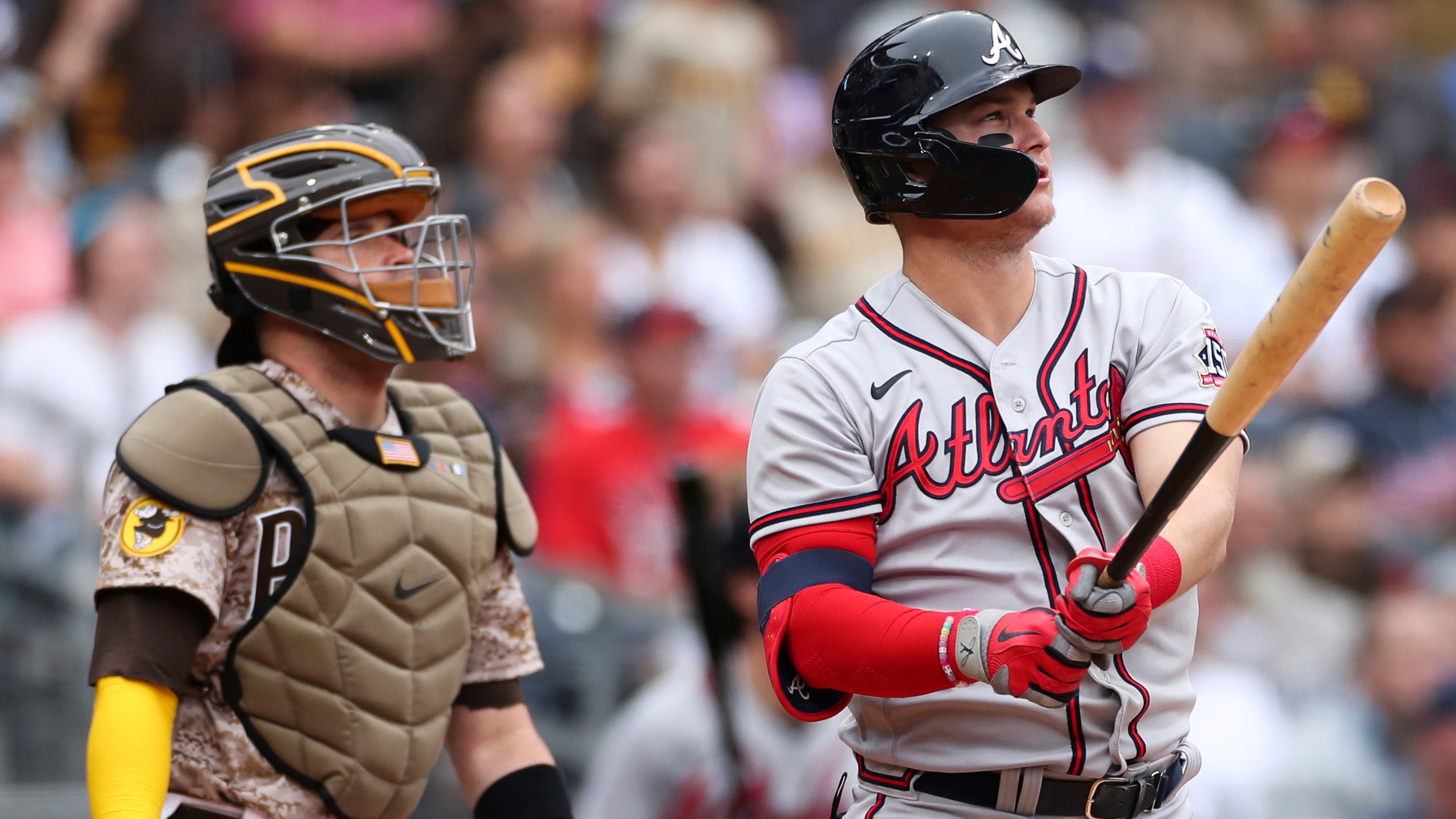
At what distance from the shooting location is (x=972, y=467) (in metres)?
2.67

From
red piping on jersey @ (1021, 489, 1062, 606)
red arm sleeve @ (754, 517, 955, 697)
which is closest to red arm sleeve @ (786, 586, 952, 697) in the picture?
red arm sleeve @ (754, 517, 955, 697)

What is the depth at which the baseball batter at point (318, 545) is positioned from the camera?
285cm

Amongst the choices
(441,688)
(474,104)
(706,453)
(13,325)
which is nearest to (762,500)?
(441,688)

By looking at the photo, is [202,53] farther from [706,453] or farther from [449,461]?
[449,461]

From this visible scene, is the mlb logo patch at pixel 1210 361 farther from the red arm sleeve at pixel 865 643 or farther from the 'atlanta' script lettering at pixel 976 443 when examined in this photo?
the red arm sleeve at pixel 865 643

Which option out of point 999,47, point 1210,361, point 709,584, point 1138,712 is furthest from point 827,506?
point 709,584

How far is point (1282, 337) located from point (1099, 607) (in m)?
0.44

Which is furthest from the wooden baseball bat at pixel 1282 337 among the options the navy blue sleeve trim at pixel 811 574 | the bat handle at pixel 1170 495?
the navy blue sleeve trim at pixel 811 574

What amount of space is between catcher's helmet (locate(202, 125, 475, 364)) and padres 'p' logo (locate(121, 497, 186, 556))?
1.52 feet

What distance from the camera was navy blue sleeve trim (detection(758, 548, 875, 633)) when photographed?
259 centimetres

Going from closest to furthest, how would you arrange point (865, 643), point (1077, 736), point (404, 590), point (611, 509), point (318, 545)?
point (865, 643), point (1077, 736), point (318, 545), point (404, 590), point (611, 509)

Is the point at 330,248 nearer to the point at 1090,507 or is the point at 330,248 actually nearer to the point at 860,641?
the point at 860,641

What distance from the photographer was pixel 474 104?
7887 mm

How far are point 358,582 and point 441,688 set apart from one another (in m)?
0.27
